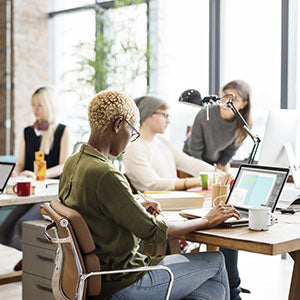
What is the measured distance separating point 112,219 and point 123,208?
8 cm

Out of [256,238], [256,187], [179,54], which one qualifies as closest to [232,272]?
[256,187]

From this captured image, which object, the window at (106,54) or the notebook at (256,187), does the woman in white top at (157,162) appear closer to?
the notebook at (256,187)

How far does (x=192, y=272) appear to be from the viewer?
2330 mm

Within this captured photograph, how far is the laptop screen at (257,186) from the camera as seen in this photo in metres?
2.65

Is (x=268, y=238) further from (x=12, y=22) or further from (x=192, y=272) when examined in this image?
(x=12, y=22)

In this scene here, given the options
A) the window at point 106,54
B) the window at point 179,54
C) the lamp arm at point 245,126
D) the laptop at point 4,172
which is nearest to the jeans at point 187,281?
the lamp arm at point 245,126

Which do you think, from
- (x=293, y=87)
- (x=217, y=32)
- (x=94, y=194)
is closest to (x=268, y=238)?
(x=94, y=194)

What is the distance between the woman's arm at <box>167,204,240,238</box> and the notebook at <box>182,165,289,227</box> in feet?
0.56

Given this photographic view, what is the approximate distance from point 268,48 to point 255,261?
6.59 feet

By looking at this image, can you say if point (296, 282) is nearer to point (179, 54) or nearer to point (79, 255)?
point (79, 255)

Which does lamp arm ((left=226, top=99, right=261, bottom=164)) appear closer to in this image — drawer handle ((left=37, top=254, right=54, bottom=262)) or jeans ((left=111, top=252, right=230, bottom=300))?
jeans ((left=111, top=252, right=230, bottom=300))

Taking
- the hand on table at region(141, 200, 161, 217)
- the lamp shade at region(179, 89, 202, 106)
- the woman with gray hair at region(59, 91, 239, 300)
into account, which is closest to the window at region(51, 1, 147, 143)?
the lamp shade at region(179, 89, 202, 106)

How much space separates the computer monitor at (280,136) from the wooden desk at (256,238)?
84cm

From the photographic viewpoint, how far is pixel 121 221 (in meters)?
2.13
